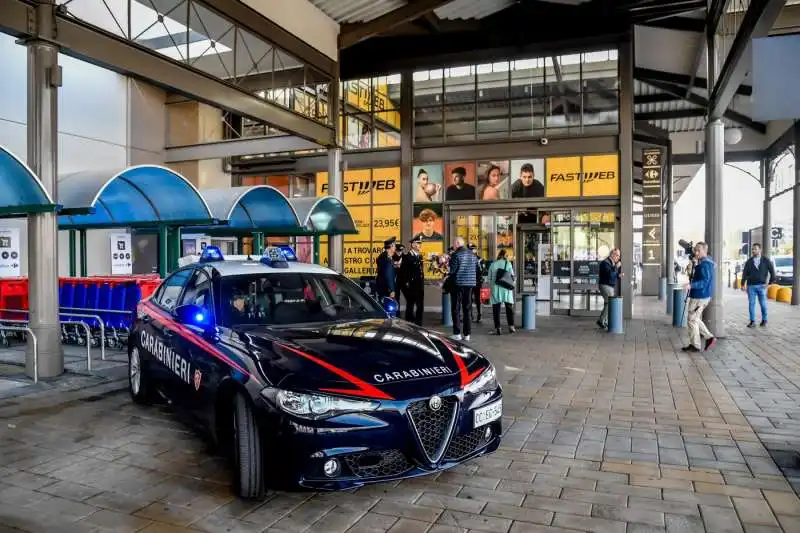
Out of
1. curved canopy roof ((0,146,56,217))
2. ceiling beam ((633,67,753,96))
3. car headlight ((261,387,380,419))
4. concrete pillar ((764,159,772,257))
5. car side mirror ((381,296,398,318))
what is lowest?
car headlight ((261,387,380,419))

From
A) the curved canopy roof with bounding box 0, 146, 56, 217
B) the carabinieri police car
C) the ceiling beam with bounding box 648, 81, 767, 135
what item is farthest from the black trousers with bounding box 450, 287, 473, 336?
the ceiling beam with bounding box 648, 81, 767, 135

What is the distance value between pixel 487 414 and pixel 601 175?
13434 mm

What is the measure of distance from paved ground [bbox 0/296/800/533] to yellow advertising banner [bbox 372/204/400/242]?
11.2m

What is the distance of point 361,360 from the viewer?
13.0 feet

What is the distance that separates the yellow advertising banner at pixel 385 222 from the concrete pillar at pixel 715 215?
8786mm

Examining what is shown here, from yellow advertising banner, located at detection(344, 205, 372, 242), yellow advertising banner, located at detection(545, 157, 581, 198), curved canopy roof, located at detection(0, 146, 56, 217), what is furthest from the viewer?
yellow advertising banner, located at detection(344, 205, 372, 242)

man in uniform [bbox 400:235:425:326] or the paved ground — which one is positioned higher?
man in uniform [bbox 400:235:425:326]

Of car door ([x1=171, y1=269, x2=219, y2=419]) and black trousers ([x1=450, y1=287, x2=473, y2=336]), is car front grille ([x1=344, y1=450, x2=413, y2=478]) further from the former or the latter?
black trousers ([x1=450, y1=287, x2=473, y2=336])

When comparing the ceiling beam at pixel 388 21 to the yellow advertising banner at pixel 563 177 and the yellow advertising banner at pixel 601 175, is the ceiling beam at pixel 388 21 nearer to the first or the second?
the yellow advertising banner at pixel 563 177

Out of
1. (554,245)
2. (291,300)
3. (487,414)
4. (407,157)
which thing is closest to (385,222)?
(407,157)

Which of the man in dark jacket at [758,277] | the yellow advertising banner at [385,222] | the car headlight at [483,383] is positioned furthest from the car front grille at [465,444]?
the yellow advertising banner at [385,222]

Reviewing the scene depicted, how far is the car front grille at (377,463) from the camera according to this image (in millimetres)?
3646

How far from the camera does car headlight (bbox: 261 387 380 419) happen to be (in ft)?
11.8

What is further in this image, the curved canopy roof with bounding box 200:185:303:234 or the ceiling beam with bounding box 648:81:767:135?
the ceiling beam with bounding box 648:81:767:135
